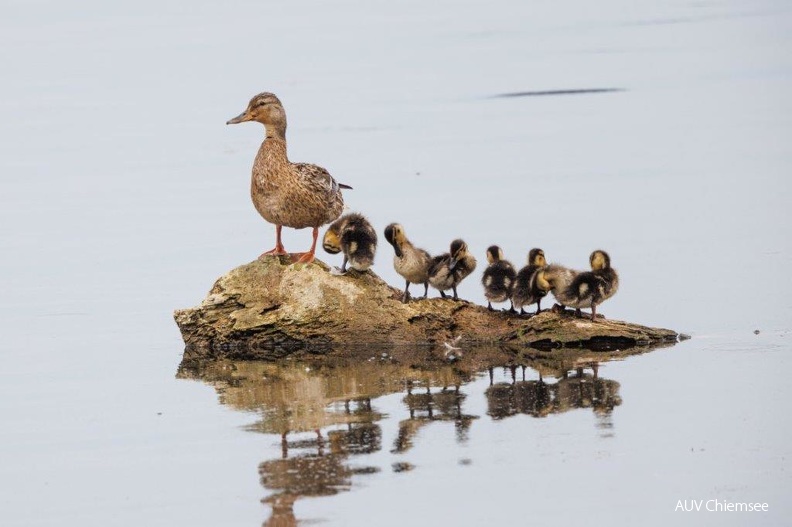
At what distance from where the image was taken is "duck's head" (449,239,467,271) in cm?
971

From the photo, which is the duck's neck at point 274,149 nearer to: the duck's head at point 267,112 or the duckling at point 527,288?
the duck's head at point 267,112

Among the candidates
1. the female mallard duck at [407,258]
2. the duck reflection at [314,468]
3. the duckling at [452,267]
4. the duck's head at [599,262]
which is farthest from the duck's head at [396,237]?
the duck reflection at [314,468]

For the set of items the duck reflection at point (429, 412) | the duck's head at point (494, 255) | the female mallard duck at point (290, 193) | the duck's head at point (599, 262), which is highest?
the female mallard duck at point (290, 193)

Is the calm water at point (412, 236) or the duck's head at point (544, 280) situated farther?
the duck's head at point (544, 280)

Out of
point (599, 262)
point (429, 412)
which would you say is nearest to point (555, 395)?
point (429, 412)

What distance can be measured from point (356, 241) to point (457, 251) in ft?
1.98

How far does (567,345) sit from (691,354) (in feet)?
2.46

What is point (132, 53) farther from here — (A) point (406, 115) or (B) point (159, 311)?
(B) point (159, 311)

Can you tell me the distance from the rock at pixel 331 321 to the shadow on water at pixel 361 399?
0.61 ft

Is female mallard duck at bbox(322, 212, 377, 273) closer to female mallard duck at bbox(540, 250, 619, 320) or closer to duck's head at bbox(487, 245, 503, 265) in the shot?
duck's head at bbox(487, 245, 503, 265)

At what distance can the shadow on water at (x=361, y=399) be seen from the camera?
719 cm

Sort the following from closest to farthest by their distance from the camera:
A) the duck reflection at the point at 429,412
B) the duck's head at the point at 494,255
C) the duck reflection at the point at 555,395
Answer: the duck reflection at the point at 429,412 < the duck reflection at the point at 555,395 < the duck's head at the point at 494,255

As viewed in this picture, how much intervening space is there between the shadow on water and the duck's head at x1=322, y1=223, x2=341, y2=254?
799 mm

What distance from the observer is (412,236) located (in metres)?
12.5
